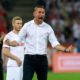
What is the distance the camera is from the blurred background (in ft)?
84.3

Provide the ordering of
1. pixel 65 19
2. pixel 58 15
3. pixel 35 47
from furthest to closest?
pixel 65 19 → pixel 58 15 → pixel 35 47

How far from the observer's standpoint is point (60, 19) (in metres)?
27.0

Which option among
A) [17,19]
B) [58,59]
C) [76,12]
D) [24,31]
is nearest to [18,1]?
[76,12]

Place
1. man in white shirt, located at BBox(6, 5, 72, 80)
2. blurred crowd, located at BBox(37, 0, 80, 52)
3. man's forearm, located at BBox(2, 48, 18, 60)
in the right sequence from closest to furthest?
man in white shirt, located at BBox(6, 5, 72, 80)
man's forearm, located at BBox(2, 48, 18, 60)
blurred crowd, located at BBox(37, 0, 80, 52)

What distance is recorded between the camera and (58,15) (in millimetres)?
27078

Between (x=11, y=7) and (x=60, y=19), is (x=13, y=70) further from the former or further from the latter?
(x=11, y=7)

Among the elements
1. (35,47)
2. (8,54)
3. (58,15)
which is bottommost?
(8,54)

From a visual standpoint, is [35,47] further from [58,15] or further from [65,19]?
[65,19]

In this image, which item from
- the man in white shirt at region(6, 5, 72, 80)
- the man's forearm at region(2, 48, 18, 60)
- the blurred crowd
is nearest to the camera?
the man in white shirt at region(6, 5, 72, 80)

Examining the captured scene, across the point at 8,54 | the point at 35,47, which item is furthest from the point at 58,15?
the point at 35,47

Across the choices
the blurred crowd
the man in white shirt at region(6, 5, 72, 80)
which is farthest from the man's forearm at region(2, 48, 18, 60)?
the blurred crowd

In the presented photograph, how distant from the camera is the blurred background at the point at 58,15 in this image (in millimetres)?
25688

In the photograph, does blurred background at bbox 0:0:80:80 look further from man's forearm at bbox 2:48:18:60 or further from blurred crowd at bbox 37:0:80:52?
man's forearm at bbox 2:48:18:60

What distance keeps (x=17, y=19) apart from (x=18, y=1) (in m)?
16.9
